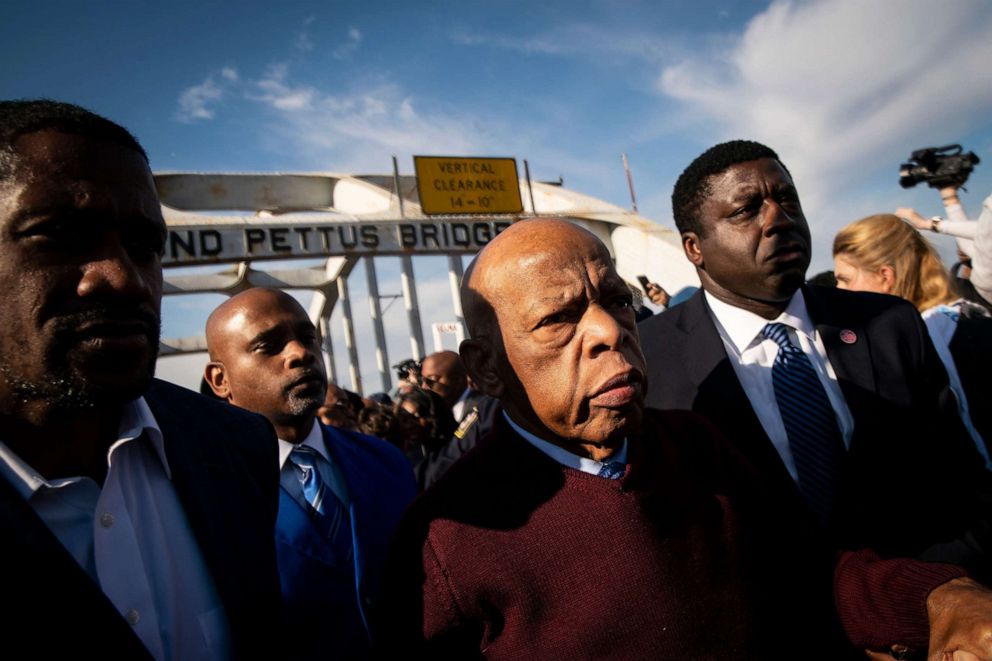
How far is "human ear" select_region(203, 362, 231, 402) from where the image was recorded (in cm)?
261

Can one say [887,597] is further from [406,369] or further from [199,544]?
[406,369]

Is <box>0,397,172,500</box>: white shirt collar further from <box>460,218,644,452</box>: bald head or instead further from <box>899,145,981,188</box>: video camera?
<box>899,145,981,188</box>: video camera

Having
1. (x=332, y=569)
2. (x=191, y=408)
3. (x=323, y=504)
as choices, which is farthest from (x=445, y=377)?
(x=191, y=408)

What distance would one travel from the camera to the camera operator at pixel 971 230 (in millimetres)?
2496

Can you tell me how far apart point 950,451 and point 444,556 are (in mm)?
1763

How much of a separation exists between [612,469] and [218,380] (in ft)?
6.39

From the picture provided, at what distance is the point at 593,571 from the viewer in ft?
4.34

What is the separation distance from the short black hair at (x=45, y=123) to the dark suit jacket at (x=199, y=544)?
2.06 ft

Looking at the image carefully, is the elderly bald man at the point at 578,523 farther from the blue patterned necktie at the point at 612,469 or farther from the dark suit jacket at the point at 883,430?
the dark suit jacket at the point at 883,430

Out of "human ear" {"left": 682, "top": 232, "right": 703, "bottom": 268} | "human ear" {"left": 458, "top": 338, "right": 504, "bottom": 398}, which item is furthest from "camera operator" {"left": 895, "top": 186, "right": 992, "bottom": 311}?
"human ear" {"left": 458, "top": 338, "right": 504, "bottom": 398}

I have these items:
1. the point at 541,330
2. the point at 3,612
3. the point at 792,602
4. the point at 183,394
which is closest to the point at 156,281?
the point at 183,394

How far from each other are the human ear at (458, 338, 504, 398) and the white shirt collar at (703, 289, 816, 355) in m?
1.04

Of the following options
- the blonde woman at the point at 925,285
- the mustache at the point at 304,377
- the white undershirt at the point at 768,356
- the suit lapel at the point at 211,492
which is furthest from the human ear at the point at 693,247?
the suit lapel at the point at 211,492

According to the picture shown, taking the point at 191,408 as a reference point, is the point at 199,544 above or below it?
below
